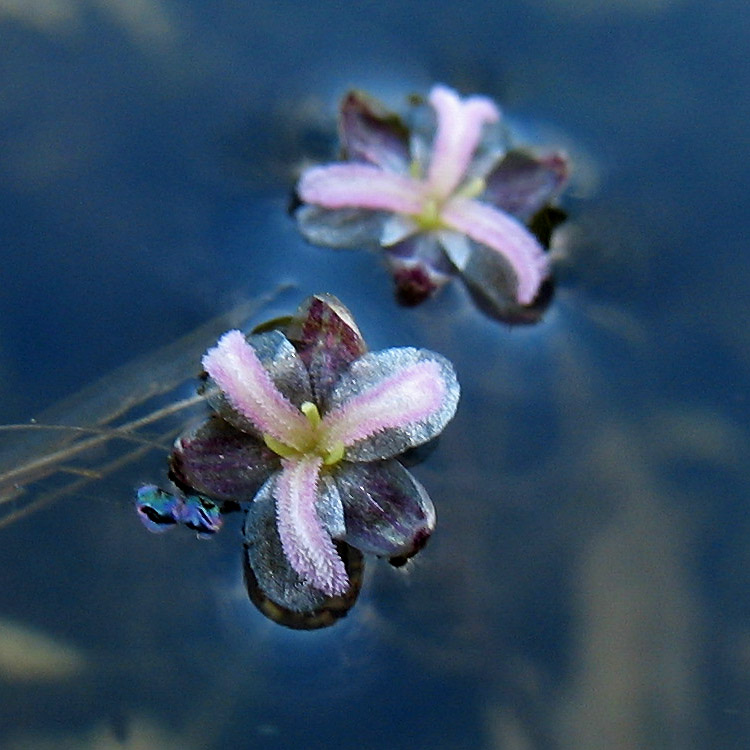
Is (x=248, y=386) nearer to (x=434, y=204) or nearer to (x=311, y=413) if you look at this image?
(x=311, y=413)

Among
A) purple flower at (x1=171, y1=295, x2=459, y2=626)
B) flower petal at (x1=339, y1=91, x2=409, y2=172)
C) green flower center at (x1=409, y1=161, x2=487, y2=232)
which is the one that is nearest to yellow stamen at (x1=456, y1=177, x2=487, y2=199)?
green flower center at (x1=409, y1=161, x2=487, y2=232)

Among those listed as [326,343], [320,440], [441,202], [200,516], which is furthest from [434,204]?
[200,516]

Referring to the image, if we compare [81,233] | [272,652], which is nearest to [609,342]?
[272,652]

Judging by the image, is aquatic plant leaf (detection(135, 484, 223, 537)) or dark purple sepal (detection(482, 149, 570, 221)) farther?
dark purple sepal (detection(482, 149, 570, 221))

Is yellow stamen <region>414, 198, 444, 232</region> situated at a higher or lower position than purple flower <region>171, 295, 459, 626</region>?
higher

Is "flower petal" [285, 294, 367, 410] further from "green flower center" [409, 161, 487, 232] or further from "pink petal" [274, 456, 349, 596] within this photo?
"green flower center" [409, 161, 487, 232]

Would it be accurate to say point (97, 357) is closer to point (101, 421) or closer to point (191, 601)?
point (101, 421)
